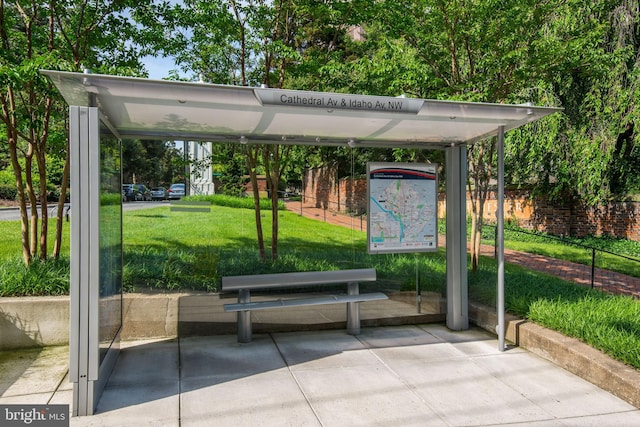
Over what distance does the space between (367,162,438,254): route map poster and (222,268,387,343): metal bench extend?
0.47 meters

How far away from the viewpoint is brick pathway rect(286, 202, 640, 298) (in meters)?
6.54

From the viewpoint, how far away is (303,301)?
582 centimetres

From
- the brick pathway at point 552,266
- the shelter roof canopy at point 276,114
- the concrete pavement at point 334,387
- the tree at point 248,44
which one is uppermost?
the tree at point 248,44

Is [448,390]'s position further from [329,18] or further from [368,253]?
[329,18]

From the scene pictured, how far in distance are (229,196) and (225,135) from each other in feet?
2.63

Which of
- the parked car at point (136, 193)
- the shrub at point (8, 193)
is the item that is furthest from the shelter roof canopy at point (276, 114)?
the shrub at point (8, 193)

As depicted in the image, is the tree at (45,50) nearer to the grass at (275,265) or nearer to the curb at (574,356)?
the grass at (275,265)

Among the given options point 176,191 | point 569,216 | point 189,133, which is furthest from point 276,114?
point 569,216

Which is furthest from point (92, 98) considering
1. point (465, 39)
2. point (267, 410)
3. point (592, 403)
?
point (465, 39)

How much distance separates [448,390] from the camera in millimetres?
4371

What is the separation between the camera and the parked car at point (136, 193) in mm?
5492

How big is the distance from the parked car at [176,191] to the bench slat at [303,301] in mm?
1486

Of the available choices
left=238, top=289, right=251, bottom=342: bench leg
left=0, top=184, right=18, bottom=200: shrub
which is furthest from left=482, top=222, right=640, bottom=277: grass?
left=0, top=184, right=18, bottom=200: shrub

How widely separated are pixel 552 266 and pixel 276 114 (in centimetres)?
1020
